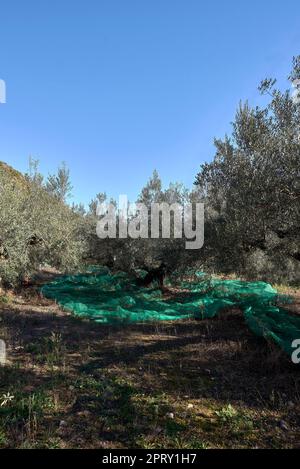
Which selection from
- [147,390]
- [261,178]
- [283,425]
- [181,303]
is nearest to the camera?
[283,425]

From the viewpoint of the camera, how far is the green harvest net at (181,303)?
882cm

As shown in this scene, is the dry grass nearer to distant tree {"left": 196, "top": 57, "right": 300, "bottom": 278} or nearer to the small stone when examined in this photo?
the small stone

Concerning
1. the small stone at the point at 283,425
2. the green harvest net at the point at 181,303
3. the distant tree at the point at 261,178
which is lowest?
the small stone at the point at 283,425

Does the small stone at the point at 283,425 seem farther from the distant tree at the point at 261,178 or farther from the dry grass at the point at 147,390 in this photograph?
the distant tree at the point at 261,178

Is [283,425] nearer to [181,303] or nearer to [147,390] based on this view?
[147,390]

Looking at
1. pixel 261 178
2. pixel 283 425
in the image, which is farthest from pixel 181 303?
pixel 283 425

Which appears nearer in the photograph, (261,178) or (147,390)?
(147,390)

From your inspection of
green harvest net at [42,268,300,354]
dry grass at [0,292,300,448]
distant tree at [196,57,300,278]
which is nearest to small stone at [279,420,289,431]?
dry grass at [0,292,300,448]

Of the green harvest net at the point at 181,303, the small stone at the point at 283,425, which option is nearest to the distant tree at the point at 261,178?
the green harvest net at the point at 181,303

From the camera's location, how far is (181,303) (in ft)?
44.4

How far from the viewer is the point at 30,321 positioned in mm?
10445

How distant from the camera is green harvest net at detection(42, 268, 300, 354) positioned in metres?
8.82

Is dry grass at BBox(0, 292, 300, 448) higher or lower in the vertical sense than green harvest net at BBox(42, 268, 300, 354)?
lower
